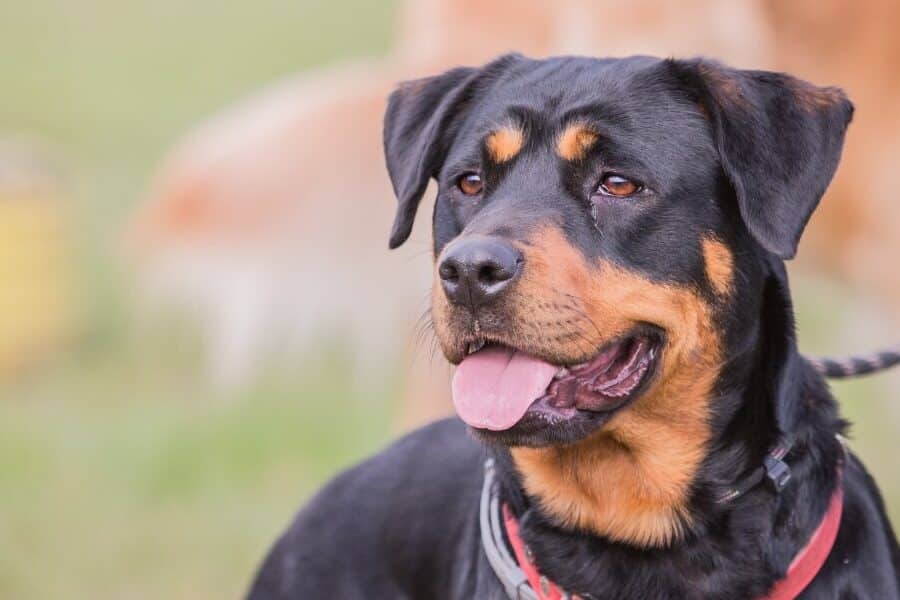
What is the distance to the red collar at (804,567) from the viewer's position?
3.42 m

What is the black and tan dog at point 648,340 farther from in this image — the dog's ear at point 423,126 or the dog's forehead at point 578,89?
the dog's ear at point 423,126

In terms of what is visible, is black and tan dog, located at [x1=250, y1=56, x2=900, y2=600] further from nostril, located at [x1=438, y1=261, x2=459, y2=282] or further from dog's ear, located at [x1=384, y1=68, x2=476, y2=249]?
dog's ear, located at [x1=384, y1=68, x2=476, y2=249]

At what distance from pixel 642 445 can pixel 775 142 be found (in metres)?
0.75

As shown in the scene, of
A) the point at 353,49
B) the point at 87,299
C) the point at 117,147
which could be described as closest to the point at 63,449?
the point at 87,299

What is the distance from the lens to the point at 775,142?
3480 mm

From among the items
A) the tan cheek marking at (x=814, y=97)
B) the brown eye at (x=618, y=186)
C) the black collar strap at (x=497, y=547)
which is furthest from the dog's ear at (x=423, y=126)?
the tan cheek marking at (x=814, y=97)

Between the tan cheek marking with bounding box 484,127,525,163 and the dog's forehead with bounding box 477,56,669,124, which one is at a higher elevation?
the dog's forehead with bounding box 477,56,669,124

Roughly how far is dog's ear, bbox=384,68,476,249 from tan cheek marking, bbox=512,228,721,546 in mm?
647

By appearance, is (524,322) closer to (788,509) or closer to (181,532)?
(788,509)

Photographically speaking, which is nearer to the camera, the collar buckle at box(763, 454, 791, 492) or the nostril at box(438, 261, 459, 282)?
the nostril at box(438, 261, 459, 282)

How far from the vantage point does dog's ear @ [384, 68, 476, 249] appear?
3.94 meters

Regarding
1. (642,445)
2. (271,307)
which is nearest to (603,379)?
(642,445)

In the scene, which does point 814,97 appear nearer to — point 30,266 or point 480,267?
point 480,267

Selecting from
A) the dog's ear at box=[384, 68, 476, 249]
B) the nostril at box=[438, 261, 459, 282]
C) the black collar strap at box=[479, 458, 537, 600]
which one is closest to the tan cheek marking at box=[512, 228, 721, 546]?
the black collar strap at box=[479, 458, 537, 600]
